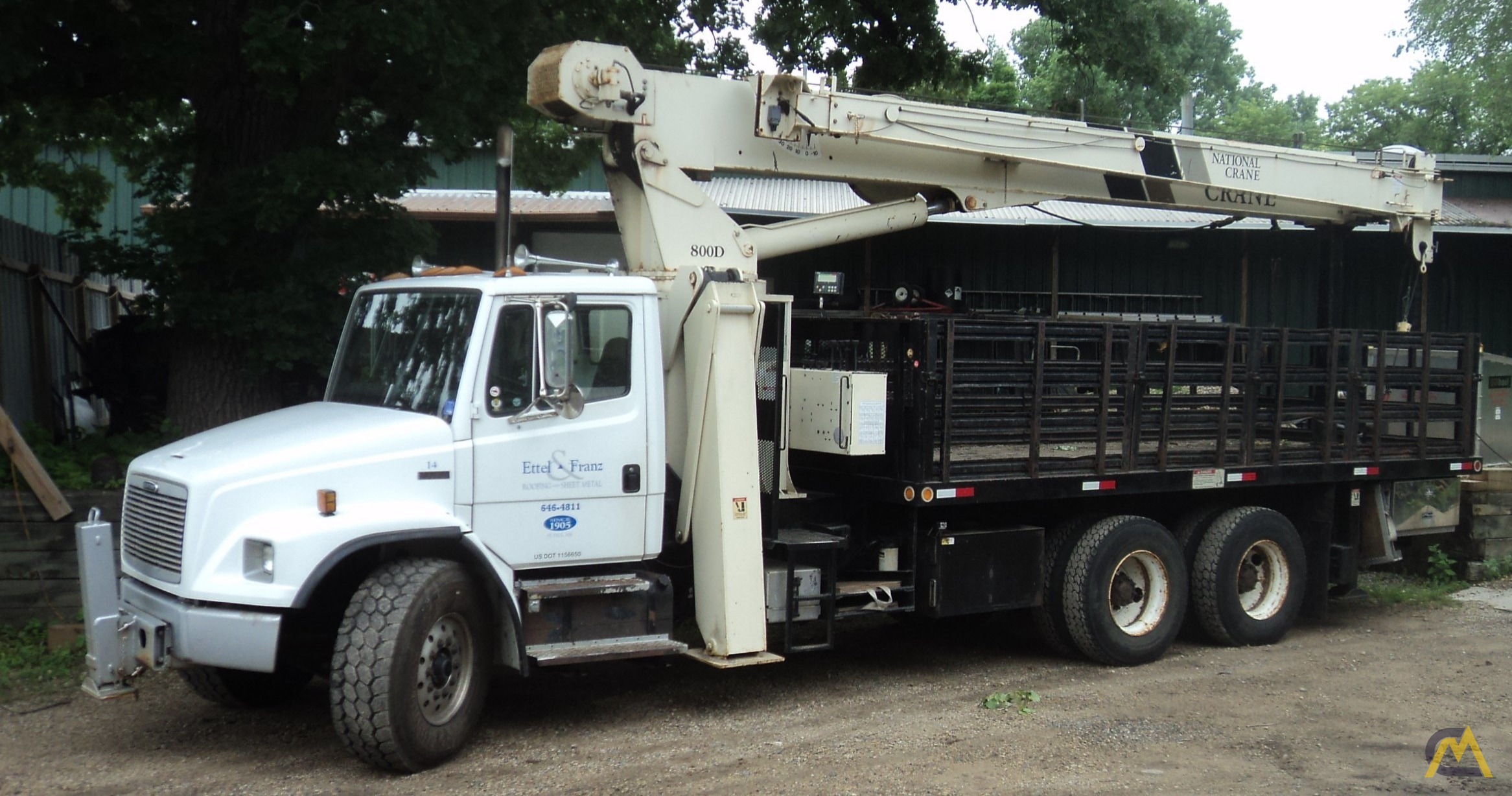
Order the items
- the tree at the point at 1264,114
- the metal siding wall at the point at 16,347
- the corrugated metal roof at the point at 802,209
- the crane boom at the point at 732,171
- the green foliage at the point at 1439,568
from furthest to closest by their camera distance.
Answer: the tree at the point at 1264,114 < the corrugated metal roof at the point at 802,209 < the green foliage at the point at 1439,568 < the metal siding wall at the point at 16,347 < the crane boom at the point at 732,171

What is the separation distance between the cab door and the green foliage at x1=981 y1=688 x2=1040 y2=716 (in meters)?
2.31

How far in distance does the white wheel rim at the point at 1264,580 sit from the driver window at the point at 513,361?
5752 millimetres

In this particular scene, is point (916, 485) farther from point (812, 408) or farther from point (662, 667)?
point (662, 667)

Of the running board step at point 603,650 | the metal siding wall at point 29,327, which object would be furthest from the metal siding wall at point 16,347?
the running board step at point 603,650

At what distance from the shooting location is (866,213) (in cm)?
883

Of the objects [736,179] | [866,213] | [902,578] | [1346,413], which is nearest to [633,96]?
[866,213]

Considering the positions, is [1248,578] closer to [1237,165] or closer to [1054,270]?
[1237,165]

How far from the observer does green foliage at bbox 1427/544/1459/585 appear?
12.2 m

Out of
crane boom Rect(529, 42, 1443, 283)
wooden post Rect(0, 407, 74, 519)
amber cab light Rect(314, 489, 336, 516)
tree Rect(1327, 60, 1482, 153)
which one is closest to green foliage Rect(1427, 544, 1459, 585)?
crane boom Rect(529, 42, 1443, 283)

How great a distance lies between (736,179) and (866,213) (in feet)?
35.2

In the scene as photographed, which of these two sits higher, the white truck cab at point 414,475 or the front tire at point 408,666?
the white truck cab at point 414,475

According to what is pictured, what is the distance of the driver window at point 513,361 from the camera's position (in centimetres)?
696

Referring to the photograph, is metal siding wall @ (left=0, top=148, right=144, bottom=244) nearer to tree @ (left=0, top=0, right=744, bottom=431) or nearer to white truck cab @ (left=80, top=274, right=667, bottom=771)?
tree @ (left=0, top=0, right=744, bottom=431)

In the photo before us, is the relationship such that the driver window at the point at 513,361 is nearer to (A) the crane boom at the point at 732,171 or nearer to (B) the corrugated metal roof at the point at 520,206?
(A) the crane boom at the point at 732,171
